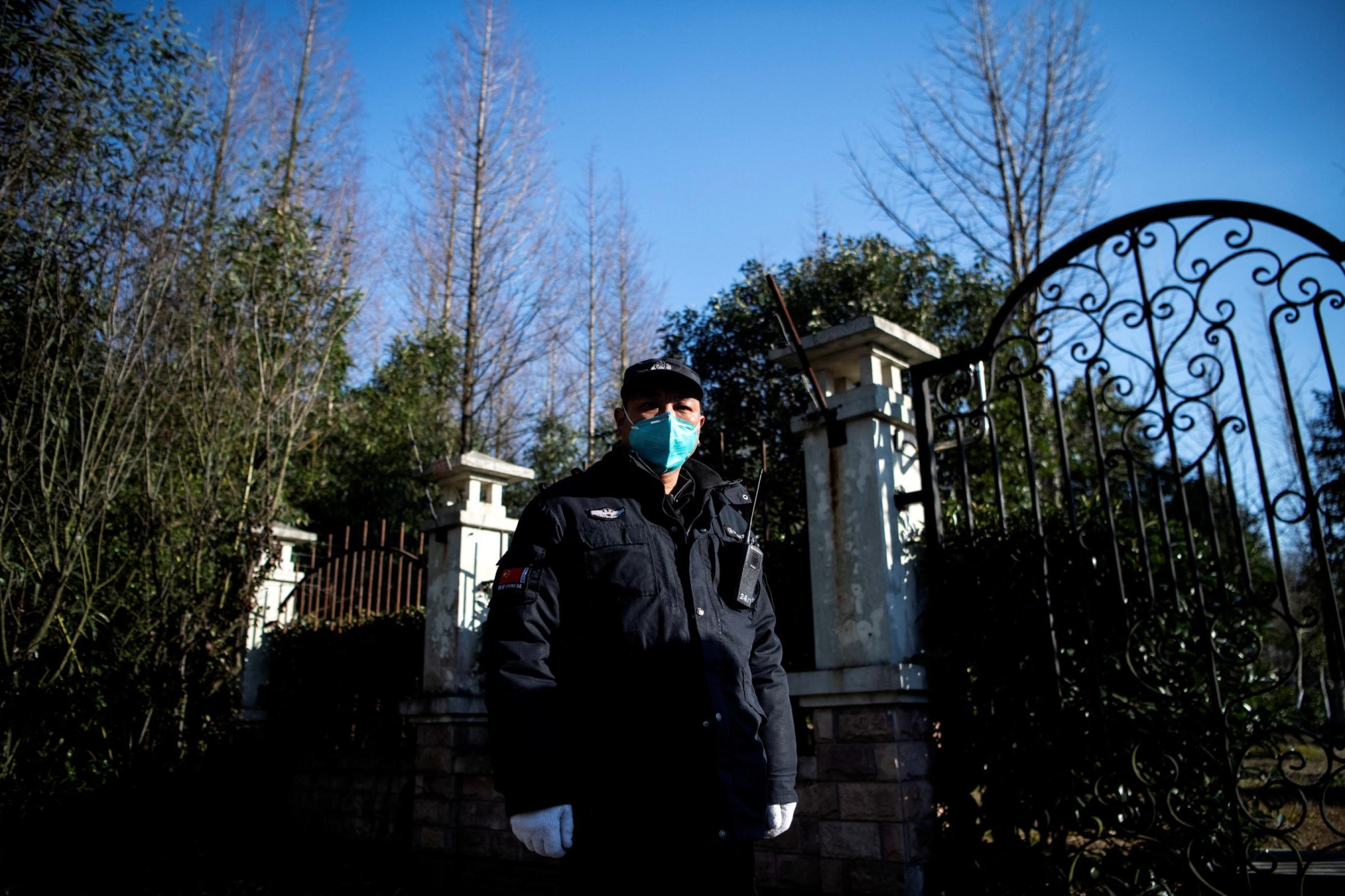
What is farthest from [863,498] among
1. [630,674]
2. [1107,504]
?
[630,674]

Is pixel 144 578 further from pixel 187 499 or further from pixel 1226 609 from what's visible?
pixel 1226 609

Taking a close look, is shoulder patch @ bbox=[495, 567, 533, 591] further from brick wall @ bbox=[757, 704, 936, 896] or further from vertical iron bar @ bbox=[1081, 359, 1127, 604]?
vertical iron bar @ bbox=[1081, 359, 1127, 604]

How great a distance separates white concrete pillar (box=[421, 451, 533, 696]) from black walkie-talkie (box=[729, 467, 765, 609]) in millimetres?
3286

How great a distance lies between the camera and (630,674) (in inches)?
83.1

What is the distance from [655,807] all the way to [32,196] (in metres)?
6.31

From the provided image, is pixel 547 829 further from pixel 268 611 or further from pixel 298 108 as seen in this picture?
pixel 298 108

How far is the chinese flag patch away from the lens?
217 cm

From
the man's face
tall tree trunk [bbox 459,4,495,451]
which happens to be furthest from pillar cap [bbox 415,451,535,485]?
tall tree trunk [bbox 459,4,495,451]

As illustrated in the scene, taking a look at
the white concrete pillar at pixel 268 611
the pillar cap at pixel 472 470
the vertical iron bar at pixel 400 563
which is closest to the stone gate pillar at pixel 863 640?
the pillar cap at pixel 472 470

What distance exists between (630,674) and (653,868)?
42 cm

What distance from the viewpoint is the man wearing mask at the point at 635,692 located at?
1.99 metres

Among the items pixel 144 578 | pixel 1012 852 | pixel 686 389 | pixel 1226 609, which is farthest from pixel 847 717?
pixel 144 578

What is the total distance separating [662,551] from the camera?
229cm

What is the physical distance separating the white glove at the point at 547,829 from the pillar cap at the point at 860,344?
2665mm
